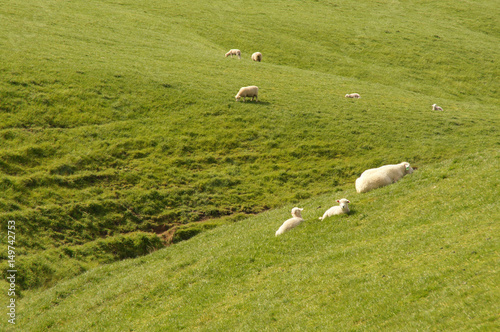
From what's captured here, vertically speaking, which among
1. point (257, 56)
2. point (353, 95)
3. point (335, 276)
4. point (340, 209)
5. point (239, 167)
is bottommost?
point (239, 167)

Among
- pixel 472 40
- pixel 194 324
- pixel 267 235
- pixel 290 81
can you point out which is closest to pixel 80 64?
pixel 290 81

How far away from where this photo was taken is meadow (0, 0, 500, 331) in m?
13.9

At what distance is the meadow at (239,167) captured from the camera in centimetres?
1386

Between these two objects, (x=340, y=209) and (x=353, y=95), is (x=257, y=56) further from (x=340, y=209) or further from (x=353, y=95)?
(x=340, y=209)

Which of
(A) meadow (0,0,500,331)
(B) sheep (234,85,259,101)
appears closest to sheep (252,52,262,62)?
(A) meadow (0,0,500,331)

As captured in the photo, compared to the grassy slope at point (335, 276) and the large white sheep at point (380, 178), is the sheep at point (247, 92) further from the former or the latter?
the large white sheep at point (380, 178)

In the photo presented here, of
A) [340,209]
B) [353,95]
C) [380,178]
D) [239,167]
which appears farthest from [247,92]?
[340,209]

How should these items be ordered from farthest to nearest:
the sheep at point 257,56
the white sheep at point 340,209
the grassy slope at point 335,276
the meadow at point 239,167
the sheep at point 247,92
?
1. the sheep at point 257,56
2. the sheep at point 247,92
3. the white sheep at point 340,209
4. the meadow at point 239,167
5. the grassy slope at point 335,276

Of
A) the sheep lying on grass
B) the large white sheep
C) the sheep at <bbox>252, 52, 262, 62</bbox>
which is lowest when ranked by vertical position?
the sheep lying on grass

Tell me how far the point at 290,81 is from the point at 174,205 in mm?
23688

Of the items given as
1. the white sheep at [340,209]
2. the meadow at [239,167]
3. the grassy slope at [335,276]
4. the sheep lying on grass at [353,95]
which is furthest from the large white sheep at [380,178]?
the sheep lying on grass at [353,95]

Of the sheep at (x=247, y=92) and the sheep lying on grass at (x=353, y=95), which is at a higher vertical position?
the sheep at (x=247, y=92)

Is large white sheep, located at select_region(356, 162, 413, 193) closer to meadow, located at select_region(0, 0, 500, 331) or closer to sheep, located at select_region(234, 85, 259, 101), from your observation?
meadow, located at select_region(0, 0, 500, 331)

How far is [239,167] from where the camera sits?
3403 cm
